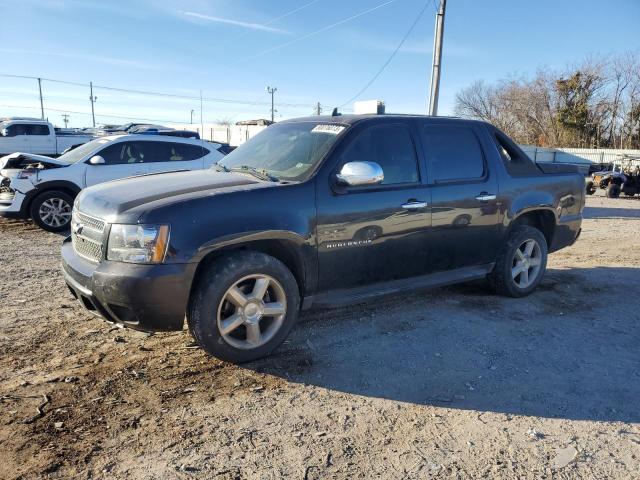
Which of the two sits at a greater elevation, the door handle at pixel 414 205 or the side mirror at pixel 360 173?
the side mirror at pixel 360 173

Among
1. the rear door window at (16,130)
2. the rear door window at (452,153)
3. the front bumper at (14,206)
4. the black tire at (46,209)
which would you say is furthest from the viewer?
the rear door window at (16,130)

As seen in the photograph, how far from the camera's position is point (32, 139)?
22.6 meters

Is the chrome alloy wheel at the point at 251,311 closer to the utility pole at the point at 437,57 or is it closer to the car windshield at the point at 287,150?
the car windshield at the point at 287,150

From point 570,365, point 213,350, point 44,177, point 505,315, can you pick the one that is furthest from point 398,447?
point 44,177

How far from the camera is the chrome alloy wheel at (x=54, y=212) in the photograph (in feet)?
30.0

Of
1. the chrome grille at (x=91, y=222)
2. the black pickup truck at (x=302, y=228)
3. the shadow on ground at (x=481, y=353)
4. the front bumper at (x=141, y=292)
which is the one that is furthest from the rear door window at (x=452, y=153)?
the chrome grille at (x=91, y=222)

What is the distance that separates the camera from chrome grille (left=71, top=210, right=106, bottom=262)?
3.59m

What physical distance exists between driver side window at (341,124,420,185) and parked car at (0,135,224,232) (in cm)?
532

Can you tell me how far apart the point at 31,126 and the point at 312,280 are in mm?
23463

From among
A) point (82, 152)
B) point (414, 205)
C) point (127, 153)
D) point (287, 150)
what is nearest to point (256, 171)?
point (287, 150)

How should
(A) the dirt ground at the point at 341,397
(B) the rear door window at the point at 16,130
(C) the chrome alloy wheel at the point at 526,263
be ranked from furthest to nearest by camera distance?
(B) the rear door window at the point at 16,130 < (C) the chrome alloy wheel at the point at 526,263 < (A) the dirt ground at the point at 341,397

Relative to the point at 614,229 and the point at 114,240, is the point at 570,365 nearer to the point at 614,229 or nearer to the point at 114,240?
the point at 114,240

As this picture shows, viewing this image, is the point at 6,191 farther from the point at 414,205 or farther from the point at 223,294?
the point at 414,205

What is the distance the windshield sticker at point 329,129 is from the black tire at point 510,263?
224cm
